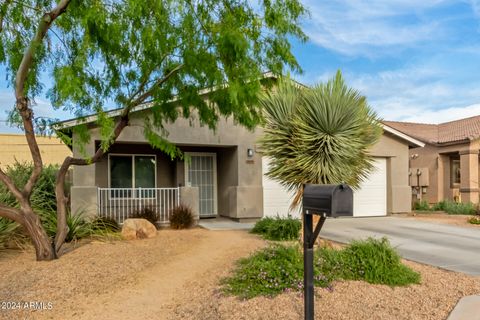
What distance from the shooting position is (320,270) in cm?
547

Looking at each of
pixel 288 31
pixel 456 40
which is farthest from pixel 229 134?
pixel 456 40

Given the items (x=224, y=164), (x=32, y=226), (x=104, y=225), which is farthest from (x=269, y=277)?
(x=224, y=164)

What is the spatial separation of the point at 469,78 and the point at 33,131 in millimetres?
17140

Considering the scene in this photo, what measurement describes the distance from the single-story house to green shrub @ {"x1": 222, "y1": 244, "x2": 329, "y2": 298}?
19.9 feet

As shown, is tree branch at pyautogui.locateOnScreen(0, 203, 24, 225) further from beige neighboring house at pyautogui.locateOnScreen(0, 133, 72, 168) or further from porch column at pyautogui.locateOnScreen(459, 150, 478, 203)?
beige neighboring house at pyautogui.locateOnScreen(0, 133, 72, 168)

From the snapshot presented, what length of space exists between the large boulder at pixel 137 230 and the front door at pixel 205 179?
163 inches

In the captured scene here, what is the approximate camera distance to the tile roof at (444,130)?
1962 centimetres

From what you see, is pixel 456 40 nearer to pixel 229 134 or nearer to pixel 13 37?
pixel 229 134

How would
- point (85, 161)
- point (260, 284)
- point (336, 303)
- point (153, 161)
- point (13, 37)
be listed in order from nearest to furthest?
point (336, 303) → point (260, 284) → point (13, 37) → point (85, 161) → point (153, 161)

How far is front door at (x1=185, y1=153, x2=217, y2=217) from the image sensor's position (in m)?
13.9

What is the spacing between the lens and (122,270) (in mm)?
6586

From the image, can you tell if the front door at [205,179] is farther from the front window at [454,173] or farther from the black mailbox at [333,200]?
the front window at [454,173]

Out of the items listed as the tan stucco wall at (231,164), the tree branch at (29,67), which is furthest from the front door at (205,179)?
the tree branch at (29,67)

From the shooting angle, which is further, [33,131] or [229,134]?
[229,134]
